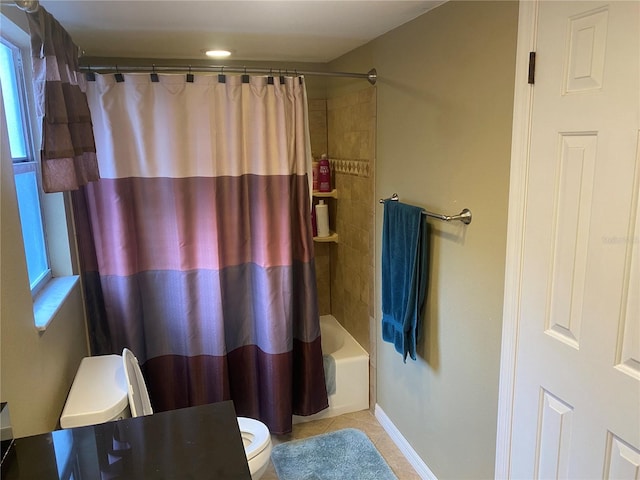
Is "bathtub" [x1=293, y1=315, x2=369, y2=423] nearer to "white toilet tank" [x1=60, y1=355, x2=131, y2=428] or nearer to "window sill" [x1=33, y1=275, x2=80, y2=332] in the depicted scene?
"white toilet tank" [x1=60, y1=355, x2=131, y2=428]

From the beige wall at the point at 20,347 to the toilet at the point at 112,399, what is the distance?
0.09m

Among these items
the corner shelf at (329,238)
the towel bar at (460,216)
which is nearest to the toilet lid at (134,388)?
the towel bar at (460,216)

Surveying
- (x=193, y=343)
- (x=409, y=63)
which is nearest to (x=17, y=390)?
(x=193, y=343)

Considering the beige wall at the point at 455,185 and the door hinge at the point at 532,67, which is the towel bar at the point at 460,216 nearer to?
the beige wall at the point at 455,185

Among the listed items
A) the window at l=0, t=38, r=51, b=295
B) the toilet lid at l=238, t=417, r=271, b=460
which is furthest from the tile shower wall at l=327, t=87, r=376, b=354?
the window at l=0, t=38, r=51, b=295

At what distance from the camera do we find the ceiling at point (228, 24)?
6.03ft

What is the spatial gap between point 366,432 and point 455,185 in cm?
163

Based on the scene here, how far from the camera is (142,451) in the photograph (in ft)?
3.80

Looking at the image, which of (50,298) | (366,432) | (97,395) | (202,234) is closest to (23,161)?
(50,298)

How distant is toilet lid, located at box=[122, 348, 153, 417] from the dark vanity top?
1.50 ft

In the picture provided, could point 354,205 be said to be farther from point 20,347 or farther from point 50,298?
point 20,347

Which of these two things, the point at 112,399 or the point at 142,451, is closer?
the point at 142,451

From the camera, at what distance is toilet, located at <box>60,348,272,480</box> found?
1628 millimetres

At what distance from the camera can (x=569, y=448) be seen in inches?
56.5
